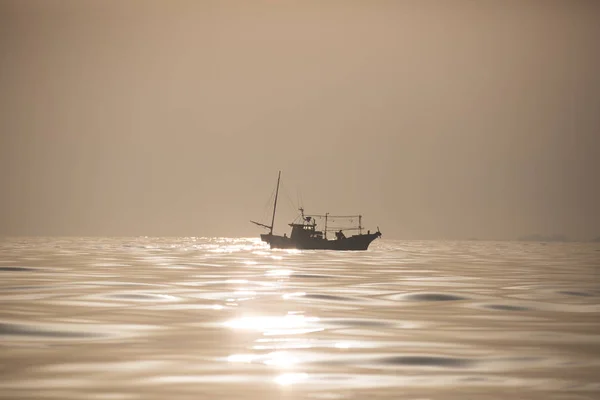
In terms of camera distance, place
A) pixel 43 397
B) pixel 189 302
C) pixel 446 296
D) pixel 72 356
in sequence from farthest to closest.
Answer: pixel 446 296 → pixel 189 302 → pixel 72 356 → pixel 43 397

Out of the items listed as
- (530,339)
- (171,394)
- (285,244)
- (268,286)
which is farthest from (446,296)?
(285,244)

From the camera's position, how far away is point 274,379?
652 inches

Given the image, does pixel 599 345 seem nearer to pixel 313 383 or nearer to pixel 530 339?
pixel 530 339

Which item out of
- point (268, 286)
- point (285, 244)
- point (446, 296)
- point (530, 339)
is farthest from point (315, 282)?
point (285, 244)

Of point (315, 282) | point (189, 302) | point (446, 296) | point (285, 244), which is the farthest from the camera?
point (285, 244)

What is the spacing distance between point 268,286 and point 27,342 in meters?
24.5

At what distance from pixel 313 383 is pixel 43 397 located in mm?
4920

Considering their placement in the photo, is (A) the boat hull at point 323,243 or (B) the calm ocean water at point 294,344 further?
(A) the boat hull at point 323,243

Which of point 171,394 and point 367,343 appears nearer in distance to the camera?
point 171,394

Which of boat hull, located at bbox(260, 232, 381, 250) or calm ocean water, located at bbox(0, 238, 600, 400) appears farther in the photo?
boat hull, located at bbox(260, 232, 381, 250)

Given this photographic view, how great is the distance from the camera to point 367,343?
72.5 ft

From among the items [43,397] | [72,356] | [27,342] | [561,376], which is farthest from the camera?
[27,342]

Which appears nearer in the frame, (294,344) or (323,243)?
(294,344)

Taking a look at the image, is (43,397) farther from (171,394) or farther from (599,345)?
(599,345)
